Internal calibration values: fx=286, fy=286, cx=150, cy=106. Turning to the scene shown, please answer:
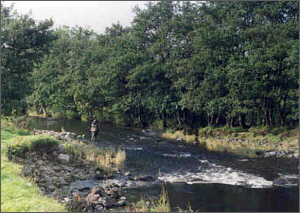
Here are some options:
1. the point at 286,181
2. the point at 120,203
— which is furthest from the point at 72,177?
the point at 286,181

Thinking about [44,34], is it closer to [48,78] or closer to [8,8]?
[8,8]

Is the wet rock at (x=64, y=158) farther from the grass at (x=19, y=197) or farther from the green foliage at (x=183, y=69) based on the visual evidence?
the green foliage at (x=183, y=69)

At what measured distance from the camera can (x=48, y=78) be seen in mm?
61062

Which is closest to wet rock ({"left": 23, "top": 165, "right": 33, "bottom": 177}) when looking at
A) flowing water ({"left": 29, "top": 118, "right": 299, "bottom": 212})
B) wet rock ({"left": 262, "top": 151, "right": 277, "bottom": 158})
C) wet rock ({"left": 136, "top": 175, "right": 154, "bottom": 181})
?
flowing water ({"left": 29, "top": 118, "right": 299, "bottom": 212})

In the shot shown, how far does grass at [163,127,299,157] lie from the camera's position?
25.9 meters

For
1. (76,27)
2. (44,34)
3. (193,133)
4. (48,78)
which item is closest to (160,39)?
(193,133)

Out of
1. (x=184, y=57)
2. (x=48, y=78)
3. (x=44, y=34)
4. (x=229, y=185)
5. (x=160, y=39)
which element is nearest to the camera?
(x=229, y=185)

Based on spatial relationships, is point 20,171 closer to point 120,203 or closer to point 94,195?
point 94,195

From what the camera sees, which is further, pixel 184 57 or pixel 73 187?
pixel 184 57

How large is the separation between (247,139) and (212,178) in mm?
14356

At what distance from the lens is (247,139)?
30078 millimetres

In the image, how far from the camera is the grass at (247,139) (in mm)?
25891

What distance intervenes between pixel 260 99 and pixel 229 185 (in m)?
17.4

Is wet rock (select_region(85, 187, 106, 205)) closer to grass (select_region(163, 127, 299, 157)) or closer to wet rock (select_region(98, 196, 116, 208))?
wet rock (select_region(98, 196, 116, 208))
